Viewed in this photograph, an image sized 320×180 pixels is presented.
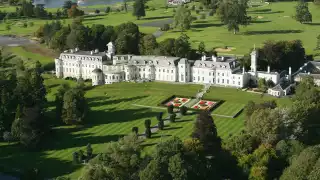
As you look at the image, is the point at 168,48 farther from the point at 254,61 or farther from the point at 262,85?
the point at 262,85

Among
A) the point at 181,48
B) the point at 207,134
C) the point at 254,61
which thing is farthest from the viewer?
the point at 181,48

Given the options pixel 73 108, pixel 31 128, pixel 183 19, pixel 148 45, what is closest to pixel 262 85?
pixel 148 45

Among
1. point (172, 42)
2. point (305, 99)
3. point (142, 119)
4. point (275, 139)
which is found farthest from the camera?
point (172, 42)

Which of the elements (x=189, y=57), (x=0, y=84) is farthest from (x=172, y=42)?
(x=0, y=84)

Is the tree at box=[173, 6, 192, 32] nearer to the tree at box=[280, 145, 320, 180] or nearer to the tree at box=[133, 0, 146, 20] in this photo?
the tree at box=[133, 0, 146, 20]

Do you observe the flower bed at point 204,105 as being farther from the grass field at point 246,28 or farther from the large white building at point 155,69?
the grass field at point 246,28

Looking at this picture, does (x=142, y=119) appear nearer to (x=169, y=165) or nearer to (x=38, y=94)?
(x=38, y=94)

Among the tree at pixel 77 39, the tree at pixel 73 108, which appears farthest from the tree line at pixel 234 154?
the tree at pixel 77 39
